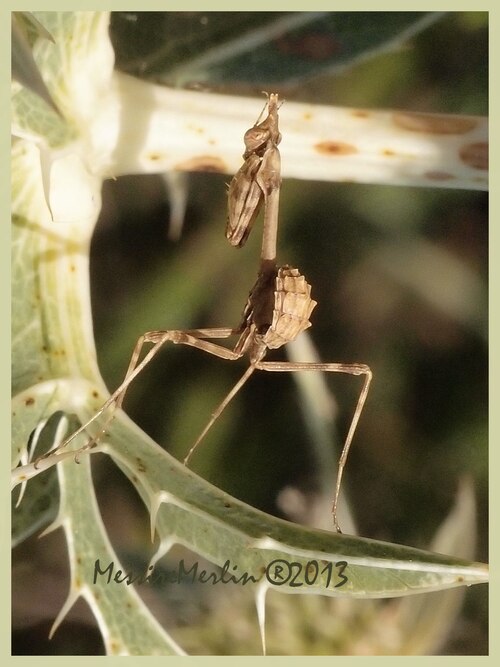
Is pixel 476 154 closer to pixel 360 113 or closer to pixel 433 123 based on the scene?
pixel 433 123

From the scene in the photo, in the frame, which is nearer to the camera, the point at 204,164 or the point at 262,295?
the point at 262,295

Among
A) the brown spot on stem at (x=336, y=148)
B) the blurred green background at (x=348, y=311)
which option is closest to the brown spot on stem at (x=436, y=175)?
the blurred green background at (x=348, y=311)

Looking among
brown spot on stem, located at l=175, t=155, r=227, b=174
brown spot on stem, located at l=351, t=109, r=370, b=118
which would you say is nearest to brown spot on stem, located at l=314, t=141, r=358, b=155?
brown spot on stem, located at l=351, t=109, r=370, b=118

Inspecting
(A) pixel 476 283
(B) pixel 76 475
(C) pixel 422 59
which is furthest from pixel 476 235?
(B) pixel 76 475

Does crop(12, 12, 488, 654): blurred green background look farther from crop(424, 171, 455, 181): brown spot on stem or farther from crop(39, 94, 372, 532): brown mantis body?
crop(39, 94, 372, 532): brown mantis body

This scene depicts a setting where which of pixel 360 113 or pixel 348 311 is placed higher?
pixel 360 113

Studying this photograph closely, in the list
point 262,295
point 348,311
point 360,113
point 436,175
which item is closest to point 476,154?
point 436,175
